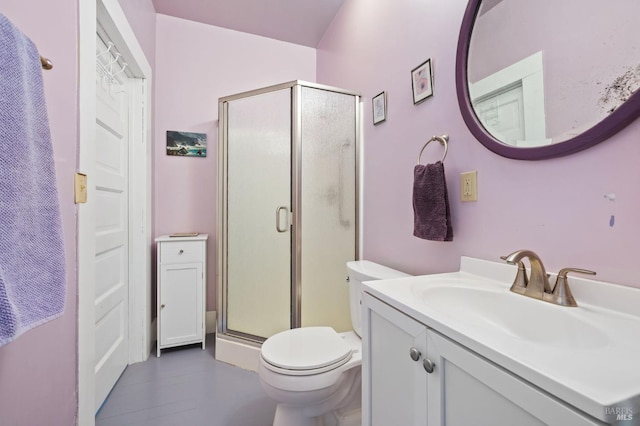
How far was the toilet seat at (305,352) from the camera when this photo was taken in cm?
Answer: 108

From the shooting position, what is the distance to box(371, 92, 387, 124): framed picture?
61.1 inches

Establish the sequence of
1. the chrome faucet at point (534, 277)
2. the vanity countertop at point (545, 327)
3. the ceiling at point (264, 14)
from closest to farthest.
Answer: the vanity countertop at point (545, 327) < the chrome faucet at point (534, 277) < the ceiling at point (264, 14)

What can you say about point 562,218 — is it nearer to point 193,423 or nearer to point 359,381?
point 359,381

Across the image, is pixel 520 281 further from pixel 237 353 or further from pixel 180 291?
pixel 180 291

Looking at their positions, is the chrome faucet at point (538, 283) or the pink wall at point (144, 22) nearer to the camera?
the chrome faucet at point (538, 283)

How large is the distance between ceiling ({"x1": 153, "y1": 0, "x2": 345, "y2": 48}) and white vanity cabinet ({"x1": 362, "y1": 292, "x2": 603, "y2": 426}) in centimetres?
220

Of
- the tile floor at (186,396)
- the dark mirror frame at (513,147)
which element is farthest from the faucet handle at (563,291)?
the tile floor at (186,396)

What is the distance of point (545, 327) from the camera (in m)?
0.67

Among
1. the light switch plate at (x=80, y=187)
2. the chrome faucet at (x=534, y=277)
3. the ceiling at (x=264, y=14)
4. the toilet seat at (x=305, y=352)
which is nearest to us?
the chrome faucet at (x=534, y=277)

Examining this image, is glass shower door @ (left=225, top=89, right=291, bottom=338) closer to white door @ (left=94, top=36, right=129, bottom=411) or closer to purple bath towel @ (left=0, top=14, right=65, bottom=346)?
white door @ (left=94, top=36, right=129, bottom=411)

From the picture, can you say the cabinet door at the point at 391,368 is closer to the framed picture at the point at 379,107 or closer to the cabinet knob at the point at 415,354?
the cabinet knob at the point at 415,354

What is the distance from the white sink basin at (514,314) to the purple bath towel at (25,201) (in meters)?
0.88

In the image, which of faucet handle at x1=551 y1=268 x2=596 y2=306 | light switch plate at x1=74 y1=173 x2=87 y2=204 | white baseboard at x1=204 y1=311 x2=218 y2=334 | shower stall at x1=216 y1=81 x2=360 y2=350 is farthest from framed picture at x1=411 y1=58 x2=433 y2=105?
white baseboard at x1=204 y1=311 x2=218 y2=334

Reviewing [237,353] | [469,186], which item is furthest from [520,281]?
[237,353]
